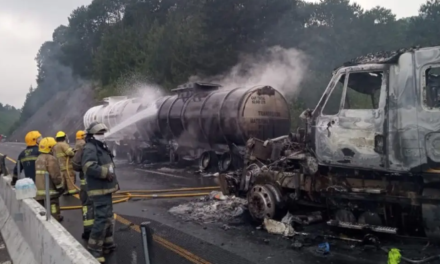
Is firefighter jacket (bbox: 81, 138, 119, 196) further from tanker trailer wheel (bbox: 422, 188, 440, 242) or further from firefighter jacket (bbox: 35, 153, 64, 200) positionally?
tanker trailer wheel (bbox: 422, 188, 440, 242)

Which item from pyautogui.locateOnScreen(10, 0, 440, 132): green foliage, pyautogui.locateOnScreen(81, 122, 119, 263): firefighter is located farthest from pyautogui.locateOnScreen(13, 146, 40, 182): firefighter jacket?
pyautogui.locateOnScreen(10, 0, 440, 132): green foliage

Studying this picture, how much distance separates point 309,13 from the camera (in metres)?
32.9

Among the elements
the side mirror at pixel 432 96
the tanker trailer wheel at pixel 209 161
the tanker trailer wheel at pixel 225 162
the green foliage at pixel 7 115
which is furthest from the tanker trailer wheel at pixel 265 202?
the green foliage at pixel 7 115

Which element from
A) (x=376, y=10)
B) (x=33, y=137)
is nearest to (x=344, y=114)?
(x=33, y=137)

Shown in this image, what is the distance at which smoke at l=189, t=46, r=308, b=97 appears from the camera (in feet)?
68.8

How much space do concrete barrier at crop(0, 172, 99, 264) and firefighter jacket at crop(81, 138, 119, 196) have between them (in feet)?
2.36

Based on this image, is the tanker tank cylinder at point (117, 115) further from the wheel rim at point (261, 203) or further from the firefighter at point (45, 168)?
the wheel rim at point (261, 203)

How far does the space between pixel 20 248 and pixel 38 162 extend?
85.6 inches

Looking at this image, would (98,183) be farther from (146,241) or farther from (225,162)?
(225,162)

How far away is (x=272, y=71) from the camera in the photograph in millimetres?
21000

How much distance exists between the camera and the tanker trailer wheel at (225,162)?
51.8 ft

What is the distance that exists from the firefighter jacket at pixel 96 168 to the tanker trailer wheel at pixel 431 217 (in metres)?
4.00

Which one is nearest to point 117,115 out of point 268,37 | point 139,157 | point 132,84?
point 139,157

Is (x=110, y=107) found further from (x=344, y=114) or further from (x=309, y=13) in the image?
(x=344, y=114)
